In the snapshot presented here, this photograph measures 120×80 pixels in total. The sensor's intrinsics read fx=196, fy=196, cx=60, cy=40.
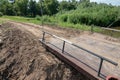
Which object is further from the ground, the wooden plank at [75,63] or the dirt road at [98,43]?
the dirt road at [98,43]

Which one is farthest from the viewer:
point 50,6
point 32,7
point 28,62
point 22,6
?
point 32,7

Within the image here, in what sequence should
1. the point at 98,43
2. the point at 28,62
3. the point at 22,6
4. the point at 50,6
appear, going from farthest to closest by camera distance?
the point at 22,6 < the point at 50,6 < the point at 98,43 < the point at 28,62

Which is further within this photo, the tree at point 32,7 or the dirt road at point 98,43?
the tree at point 32,7

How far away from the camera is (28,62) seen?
10398 mm

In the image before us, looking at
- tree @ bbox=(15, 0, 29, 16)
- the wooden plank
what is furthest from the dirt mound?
tree @ bbox=(15, 0, 29, 16)

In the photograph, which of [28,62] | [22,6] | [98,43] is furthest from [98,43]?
[22,6]

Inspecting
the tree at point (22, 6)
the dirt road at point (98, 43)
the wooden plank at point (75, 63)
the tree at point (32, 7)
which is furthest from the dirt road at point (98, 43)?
the tree at point (32, 7)

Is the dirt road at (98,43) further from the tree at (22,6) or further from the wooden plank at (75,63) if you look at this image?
the tree at (22,6)

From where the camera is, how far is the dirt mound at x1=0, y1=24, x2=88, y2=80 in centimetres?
903

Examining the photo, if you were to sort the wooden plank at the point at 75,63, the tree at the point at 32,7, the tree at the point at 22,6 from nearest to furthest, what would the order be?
1. the wooden plank at the point at 75,63
2. the tree at the point at 22,6
3. the tree at the point at 32,7

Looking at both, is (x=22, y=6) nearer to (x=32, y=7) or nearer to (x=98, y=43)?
(x=32, y=7)

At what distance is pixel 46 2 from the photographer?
54.6m

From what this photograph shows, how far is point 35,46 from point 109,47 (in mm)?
4238

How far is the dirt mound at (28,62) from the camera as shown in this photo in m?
9.03
